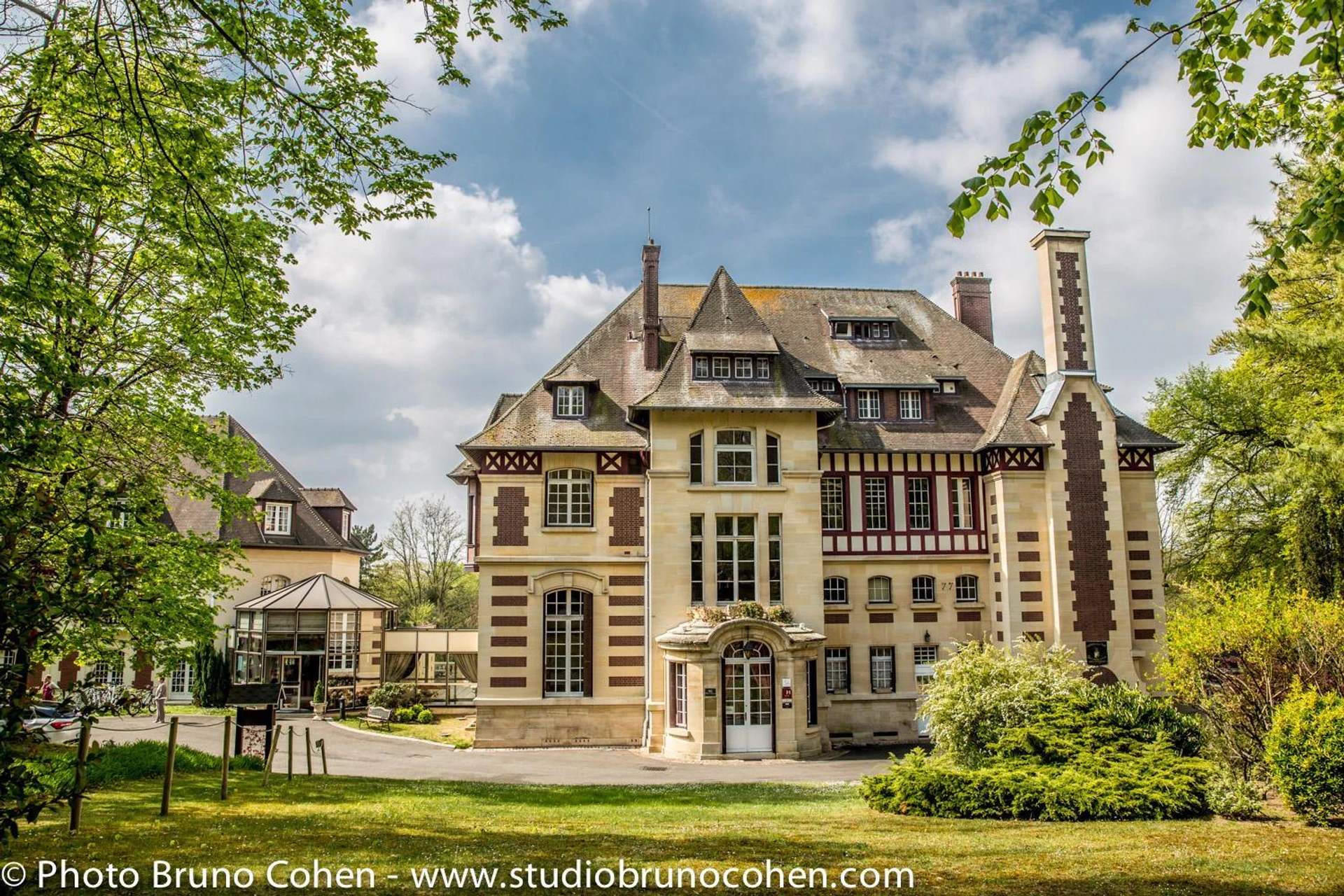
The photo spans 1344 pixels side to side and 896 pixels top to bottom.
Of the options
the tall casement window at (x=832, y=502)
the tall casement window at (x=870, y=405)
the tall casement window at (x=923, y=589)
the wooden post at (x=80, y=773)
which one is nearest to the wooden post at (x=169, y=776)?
the wooden post at (x=80, y=773)

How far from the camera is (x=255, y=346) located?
49.8 feet

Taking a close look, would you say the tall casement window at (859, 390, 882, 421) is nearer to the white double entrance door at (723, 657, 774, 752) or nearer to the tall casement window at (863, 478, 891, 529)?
the tall casement window at (863, 478, 891, 529)

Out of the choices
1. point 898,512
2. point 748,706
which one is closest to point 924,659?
point 898,512

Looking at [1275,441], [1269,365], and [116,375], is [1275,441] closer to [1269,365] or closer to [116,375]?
[1269,365]

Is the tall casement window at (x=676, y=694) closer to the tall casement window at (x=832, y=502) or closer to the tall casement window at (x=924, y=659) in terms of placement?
the tall casement window at (x=832, y=502)

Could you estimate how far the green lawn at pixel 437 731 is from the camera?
→ 2513cm

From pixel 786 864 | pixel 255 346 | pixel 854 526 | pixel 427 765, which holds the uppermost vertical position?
pixel 255 346

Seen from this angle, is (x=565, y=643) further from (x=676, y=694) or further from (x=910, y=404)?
(x=910, y=404)

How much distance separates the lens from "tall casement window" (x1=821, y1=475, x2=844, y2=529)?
26.3m

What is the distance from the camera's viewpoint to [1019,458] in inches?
1010

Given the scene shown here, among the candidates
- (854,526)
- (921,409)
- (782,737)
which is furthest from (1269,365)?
(782,737)

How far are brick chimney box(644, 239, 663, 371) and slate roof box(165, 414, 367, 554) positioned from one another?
18151 mm

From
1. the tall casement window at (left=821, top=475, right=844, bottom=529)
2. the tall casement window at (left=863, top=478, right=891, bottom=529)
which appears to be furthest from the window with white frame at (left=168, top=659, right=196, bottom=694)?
the tall casement window at (left=863, top=478, right=891, bottom=529)

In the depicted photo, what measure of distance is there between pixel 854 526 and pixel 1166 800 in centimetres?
→ 1438
